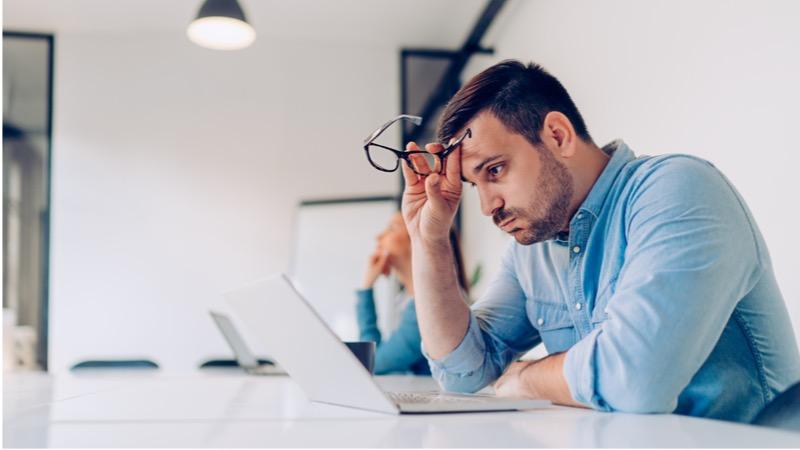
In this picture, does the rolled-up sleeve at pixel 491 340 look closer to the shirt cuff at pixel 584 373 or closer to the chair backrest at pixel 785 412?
the shirt cuff at pixel 584 373

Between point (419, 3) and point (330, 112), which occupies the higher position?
point (419, 3)

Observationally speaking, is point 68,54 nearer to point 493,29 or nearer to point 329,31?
point 329,31

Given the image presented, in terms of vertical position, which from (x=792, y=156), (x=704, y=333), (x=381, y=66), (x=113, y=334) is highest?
(x=381, y=66)

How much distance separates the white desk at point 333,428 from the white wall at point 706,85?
138 cm

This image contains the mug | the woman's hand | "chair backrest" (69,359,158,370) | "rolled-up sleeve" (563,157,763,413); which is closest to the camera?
"rolled-up sleeve" (563,157,763,413)

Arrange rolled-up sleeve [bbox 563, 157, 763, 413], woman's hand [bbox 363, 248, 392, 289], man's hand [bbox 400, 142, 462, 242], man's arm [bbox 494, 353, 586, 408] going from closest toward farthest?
rolled-up sleeve [bbox 563, 157, 763, 413], man's arm [bbox 494, 353, 586, 408], man's hand [bbox 400, 142, 462, 242], woman's hand [bbox 363, 248, 392, 289]

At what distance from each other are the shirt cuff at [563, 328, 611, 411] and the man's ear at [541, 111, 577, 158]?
482mm

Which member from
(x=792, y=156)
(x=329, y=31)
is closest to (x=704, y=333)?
(x=792, y=156)

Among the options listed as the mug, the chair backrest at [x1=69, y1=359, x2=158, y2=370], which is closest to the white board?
the chair backrest at [x1=69, y1=359, x2=158, y2=370]

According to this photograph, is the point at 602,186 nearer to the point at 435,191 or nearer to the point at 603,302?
the point at 603,302

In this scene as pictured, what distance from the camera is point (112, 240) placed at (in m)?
5.08

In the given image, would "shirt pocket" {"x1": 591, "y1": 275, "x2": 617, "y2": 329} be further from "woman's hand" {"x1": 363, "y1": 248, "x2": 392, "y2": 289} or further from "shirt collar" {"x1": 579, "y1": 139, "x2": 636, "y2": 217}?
"woman's hand" {"x1": 363, "y1": 248, "x2": 392, "y2": 289}

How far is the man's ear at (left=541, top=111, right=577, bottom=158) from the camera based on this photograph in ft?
4.76

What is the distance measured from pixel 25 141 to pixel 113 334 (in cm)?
276
